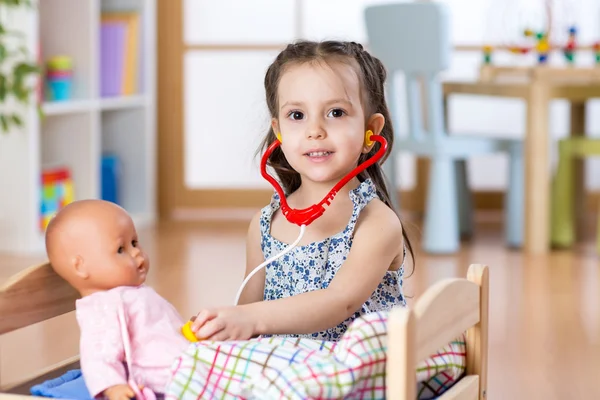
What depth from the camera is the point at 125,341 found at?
4.37 ft

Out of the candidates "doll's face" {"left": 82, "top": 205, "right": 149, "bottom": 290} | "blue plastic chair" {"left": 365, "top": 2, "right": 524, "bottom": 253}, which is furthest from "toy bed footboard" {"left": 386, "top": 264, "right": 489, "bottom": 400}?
"blue plastic chair" {"left": 365, "top": 2, "right": 524, "bottom": 253}

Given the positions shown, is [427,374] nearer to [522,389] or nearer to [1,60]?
[522,389]

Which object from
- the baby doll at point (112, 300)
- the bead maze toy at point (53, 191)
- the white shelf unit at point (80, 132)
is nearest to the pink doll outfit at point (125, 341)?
the baby doll at point (112, 300)

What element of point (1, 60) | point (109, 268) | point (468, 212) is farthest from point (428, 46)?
point (109, 268)

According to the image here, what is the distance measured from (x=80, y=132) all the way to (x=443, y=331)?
2.83 m

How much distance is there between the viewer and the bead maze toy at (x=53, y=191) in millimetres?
3672

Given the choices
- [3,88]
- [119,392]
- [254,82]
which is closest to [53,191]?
[3,88]

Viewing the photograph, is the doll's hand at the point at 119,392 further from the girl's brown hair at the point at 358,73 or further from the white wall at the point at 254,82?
the white wall at the point at 254,82

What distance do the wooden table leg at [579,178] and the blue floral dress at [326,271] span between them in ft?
8.74

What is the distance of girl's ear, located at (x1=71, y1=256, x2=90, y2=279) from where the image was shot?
140cm

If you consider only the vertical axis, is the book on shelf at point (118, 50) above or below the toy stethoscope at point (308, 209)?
above

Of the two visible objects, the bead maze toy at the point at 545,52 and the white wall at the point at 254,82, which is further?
the white wall at the point at 254,82

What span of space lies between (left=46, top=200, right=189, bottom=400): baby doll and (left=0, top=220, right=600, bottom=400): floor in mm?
492

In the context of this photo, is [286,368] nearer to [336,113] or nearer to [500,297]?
[336,113]
